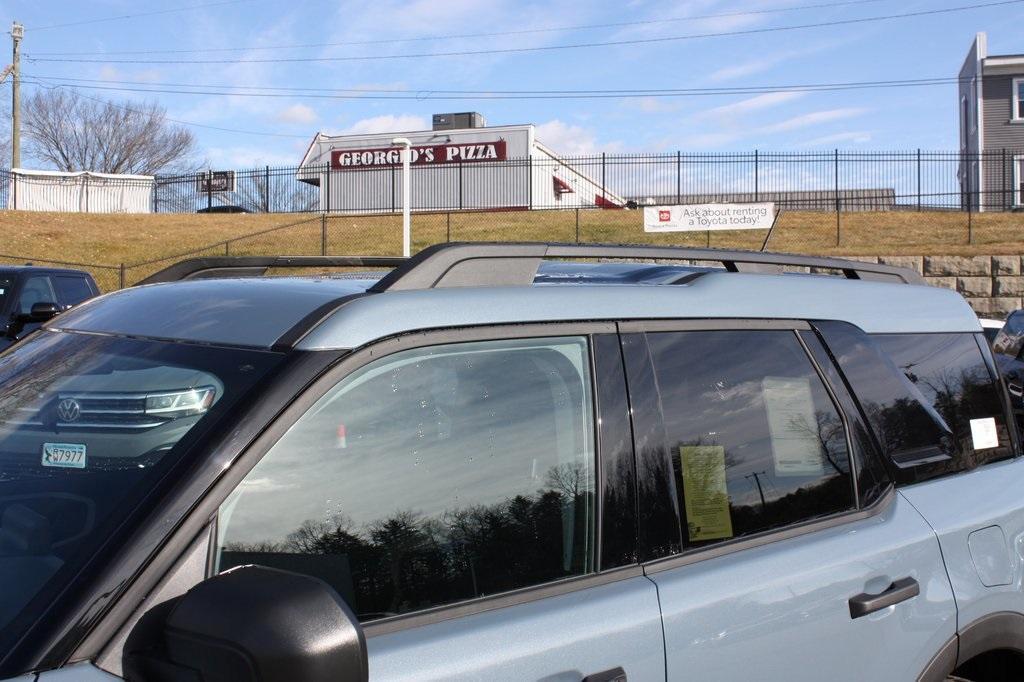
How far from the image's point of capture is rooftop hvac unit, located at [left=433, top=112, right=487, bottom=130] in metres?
40.8

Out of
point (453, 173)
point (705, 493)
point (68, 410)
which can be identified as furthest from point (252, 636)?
point (453, 173)

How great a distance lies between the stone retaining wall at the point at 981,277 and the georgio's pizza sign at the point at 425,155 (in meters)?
19.1

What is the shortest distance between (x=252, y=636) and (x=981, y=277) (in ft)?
84.2

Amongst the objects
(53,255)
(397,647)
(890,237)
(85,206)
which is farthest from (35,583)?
(85,206)

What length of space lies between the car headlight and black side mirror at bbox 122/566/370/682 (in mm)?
435

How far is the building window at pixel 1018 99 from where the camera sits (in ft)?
121

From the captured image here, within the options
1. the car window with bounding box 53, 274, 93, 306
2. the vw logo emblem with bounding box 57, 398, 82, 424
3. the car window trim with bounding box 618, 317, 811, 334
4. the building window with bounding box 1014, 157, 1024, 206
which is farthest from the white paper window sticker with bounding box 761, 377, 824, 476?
the building window with bounding box 1014, 157, 1024, 206

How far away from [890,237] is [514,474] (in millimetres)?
27376

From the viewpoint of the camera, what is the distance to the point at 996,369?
3301 mm

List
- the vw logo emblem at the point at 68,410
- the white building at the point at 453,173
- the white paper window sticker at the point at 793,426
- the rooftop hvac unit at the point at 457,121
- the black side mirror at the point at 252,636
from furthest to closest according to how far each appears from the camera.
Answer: the rooftop hvac unit at the point at 457,121, the white building at the point at 453,173, the white paper window sticker at the point at 793,426, the vw logo emblem at the point at 68,410, the black side mirror at the point at 252,636

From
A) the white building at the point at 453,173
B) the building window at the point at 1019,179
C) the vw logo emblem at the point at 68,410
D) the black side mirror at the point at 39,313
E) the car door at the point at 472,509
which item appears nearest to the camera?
the car door at the point at 472,509

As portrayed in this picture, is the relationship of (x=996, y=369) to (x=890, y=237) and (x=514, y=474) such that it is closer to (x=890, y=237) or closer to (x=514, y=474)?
(x=514, y=474)

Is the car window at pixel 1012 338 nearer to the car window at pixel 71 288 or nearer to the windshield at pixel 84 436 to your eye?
the windshield at pixel 84 436

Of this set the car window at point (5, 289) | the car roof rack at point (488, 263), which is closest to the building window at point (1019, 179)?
the car window at point (5, 289)
